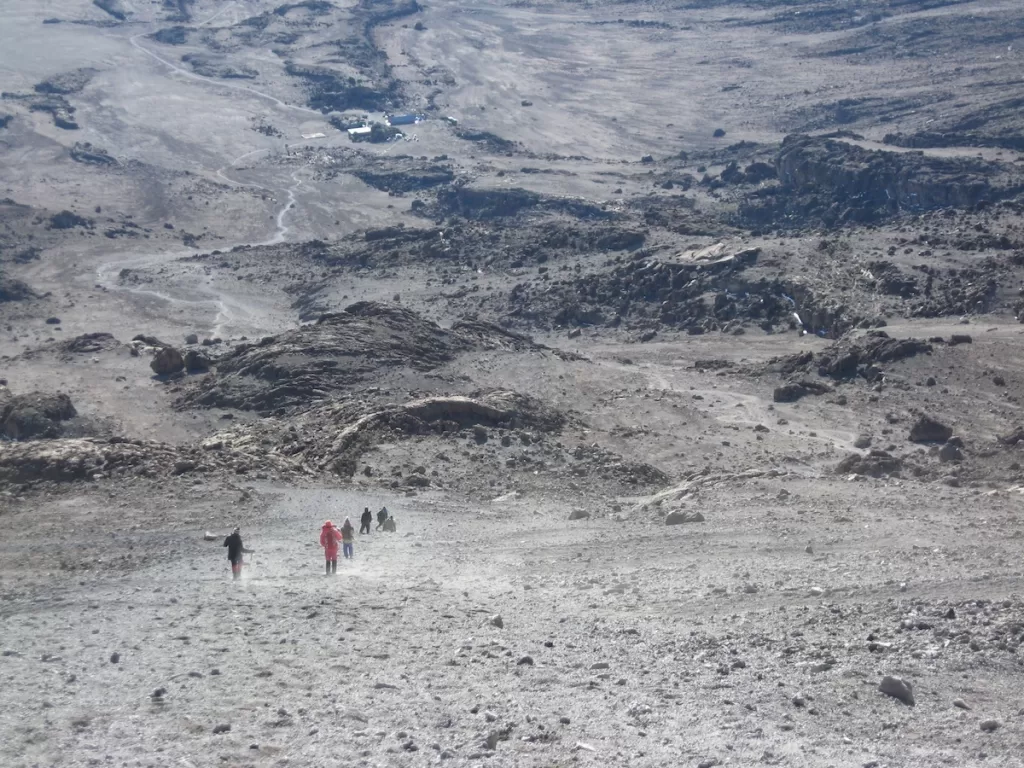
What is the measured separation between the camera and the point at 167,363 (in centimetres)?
3117

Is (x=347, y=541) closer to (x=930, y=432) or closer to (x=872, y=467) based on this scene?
(x=872, y=467)

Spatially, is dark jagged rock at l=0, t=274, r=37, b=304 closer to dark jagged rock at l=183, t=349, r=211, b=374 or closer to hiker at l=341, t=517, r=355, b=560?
dark jagged rock at l=183, t=349, r=211, b=374

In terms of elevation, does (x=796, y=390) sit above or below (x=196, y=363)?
below

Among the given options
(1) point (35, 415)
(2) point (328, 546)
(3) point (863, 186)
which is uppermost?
(2) point (328, 546)

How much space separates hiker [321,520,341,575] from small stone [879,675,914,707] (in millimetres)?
6120

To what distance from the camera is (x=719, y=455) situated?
2398 cm

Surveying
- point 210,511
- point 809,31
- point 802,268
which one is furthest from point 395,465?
point 809,31

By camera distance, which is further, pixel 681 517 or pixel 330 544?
pixel 681 517

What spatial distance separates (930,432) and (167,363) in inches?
668

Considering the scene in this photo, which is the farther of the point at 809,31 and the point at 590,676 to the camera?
the point at 809,31

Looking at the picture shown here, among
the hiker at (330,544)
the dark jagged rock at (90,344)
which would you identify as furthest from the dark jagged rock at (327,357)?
the hiker at (330,544)

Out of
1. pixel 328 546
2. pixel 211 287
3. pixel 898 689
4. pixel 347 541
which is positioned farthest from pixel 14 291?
pixel 898 689

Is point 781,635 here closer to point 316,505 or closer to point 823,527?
point 823,527

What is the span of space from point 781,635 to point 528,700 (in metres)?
2.25
